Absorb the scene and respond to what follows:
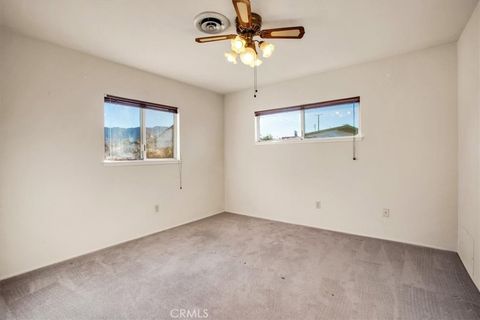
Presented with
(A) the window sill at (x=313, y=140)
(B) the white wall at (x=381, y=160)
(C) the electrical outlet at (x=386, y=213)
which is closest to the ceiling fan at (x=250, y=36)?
(B) the white wall at (x=381, y=160)

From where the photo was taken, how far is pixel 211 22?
6.88 ft

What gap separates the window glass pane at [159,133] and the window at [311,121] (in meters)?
1.56

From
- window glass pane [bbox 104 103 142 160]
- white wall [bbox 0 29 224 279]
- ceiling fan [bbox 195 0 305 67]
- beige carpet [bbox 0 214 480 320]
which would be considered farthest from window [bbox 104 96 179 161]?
ceiling fan [bbox 195 0 305 67]

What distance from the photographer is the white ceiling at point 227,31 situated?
1.92 metres

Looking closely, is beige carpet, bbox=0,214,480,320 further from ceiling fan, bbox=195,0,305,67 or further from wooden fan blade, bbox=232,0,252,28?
wooden fan blade, bbox=232,0,252,28

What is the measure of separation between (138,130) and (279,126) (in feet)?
7.53

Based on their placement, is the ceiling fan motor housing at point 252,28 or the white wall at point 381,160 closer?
the ceiling fan motor housing at point 252,28

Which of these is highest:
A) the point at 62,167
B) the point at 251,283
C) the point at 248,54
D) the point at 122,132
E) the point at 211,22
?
the point at 211,22

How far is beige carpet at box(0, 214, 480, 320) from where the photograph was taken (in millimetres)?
1703

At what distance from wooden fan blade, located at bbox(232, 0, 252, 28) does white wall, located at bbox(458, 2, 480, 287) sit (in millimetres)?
1951

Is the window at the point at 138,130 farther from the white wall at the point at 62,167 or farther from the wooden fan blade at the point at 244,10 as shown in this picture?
the wooden fan blade at the point at 244,10

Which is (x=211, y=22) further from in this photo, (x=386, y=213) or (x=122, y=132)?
(x=386, y=213)

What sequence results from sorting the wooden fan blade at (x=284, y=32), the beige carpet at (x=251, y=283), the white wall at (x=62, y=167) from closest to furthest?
the beige carpet at (x=251, y=283), the wooden fan blade at (x=284, y=32), the white wall at (x=62, y=167)

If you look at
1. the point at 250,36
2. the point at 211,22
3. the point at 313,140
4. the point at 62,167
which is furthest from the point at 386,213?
the point at 62,167
